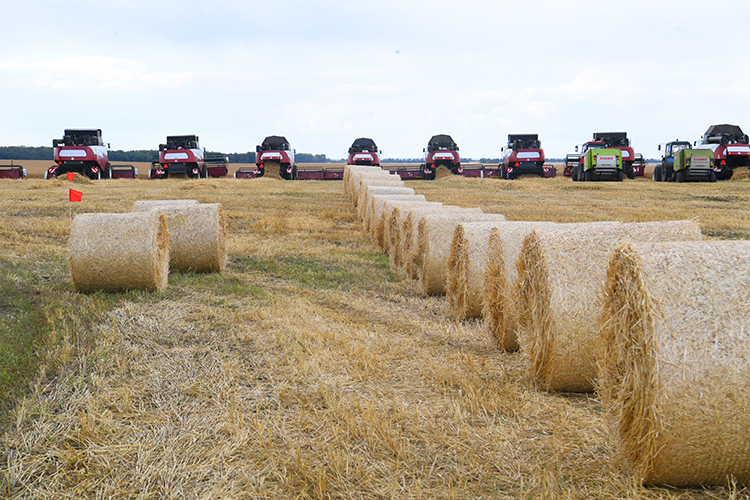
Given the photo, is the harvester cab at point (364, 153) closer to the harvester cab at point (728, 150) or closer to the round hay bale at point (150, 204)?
the harvester cab at point (728, 150)

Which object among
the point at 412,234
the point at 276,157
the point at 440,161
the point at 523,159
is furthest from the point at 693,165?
the point at 412,234

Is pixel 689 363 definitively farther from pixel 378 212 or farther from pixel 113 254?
pixel 378 212

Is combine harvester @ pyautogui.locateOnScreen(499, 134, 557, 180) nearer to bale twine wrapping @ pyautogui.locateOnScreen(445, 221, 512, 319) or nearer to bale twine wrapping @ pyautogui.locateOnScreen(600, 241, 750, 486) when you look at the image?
bale twine wrapping @ pyautogui.locateOnScreen(445, 221, 512, 319)

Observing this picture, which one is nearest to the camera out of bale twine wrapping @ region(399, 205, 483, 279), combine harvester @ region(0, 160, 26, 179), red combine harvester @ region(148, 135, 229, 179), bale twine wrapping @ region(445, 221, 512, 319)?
bale twine wrapping @ region(445, 221, 512, 319)

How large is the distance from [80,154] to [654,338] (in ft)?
90.9

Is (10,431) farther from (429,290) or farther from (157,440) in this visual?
(429,290)

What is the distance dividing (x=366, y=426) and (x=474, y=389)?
2.70ft

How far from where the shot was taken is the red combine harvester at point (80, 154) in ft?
85.6

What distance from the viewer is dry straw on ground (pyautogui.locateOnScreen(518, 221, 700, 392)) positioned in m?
3.65

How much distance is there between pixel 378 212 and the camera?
10.5 meters

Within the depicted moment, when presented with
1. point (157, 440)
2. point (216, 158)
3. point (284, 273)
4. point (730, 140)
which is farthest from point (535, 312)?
point (216, 158)

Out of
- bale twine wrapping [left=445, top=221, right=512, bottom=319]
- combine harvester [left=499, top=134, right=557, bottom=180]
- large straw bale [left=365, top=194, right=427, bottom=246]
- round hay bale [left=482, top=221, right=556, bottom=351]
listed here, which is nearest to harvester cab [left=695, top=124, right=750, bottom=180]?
combine harvester [left=499, top=134, right=557, bottom=180]

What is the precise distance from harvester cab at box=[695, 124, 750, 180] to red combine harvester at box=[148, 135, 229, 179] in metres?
22.9

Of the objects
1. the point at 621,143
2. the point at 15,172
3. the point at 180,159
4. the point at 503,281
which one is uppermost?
the point at 621,143
